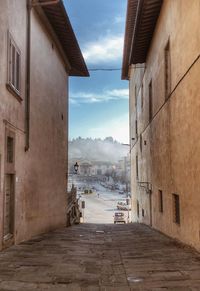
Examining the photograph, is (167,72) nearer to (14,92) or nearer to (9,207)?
(14,92)

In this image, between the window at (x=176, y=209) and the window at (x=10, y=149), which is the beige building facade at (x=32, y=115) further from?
the window at (x=176, y=209)

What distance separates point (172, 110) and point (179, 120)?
1.06m

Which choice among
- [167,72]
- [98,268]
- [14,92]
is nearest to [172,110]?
[167,72]

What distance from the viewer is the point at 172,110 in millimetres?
11117

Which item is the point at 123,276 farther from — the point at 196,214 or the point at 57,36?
the point at 57,36

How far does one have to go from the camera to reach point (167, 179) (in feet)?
40.1

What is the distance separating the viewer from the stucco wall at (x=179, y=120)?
8.48 metres

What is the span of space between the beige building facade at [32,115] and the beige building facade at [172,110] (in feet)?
10.8

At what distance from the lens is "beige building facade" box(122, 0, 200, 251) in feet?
28.1

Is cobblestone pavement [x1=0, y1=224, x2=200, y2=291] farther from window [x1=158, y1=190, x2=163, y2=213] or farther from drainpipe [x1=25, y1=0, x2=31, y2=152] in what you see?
window [x1=158, y1=190, x2=163, y2=213]

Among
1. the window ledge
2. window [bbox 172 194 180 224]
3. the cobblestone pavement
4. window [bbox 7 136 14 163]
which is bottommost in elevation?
the cobblestone pavement

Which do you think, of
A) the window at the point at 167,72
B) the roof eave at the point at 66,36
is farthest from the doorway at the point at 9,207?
the roof eave at the point at 66,36

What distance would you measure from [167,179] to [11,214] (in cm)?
512

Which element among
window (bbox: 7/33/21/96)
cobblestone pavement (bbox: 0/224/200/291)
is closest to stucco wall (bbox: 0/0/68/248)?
window (bbox: 7/33/21/96)
